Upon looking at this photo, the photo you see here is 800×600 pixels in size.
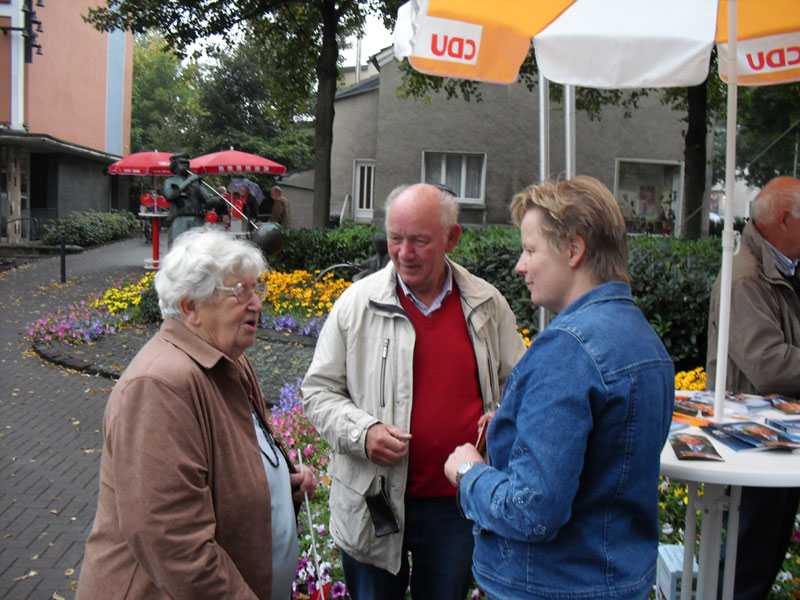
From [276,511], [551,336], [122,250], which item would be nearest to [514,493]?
[551,336]

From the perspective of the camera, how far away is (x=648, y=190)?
1991cm

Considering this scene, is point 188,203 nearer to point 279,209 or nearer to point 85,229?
point 279,209

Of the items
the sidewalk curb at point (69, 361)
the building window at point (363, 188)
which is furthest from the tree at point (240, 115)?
the sidewalk curb at point (69, 361)

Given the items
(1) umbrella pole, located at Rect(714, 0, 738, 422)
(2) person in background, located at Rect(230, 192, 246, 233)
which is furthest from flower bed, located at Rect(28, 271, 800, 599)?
(2) person in background, located at Rect(230, 192, 246, 233)

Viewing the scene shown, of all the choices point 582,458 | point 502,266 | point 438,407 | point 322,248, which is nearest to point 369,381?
point 438,407

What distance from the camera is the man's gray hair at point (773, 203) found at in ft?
9.63

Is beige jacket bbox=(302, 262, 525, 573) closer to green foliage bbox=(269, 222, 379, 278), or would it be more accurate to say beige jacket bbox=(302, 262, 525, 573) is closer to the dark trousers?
the dark trousers

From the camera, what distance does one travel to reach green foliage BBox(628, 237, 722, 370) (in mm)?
6453

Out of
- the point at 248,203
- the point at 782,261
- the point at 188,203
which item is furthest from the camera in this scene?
the point at 248,203

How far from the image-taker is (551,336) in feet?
5.44

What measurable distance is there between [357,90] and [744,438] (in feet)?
66.4

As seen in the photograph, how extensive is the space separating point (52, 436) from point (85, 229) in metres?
18.7

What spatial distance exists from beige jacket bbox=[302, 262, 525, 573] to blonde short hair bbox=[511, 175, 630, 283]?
0.89m

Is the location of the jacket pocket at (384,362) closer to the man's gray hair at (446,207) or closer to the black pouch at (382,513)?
the black pouch at (382,513)
